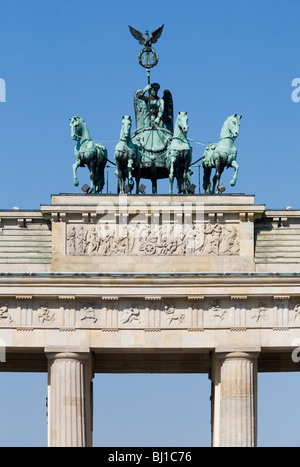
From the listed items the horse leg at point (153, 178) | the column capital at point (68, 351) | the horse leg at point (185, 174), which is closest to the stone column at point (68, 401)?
the column capital at point (68, 351)

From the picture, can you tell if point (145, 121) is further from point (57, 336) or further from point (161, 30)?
point (57, 336)

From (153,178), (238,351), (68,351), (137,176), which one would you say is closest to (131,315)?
(68,351)

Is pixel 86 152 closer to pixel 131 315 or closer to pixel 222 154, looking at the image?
pixel 222 154

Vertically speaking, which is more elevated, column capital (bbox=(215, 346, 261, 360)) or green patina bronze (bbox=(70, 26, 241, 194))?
green patina bronze (bbox=(70, 26, 241, 194))

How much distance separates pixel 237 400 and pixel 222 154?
7.53 metres

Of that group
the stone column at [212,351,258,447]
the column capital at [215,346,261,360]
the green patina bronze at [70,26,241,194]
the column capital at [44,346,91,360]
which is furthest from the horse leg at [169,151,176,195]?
the column capital at [44,346,91,360]

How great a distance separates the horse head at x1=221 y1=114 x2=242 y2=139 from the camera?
64.7 meters

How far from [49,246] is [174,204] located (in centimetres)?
394

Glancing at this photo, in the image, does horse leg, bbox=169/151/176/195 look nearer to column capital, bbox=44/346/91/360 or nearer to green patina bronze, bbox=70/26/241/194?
green patina bronze, bbox=70/26/241/194

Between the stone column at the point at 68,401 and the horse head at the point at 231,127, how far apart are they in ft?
26.4

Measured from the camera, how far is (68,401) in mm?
62125

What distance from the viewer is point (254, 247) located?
6350 cm

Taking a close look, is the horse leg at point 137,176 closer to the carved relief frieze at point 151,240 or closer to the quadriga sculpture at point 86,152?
the quadriga sculpture at point 86,152

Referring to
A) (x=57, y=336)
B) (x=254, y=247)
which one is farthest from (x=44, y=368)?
(x=254, y=247)
